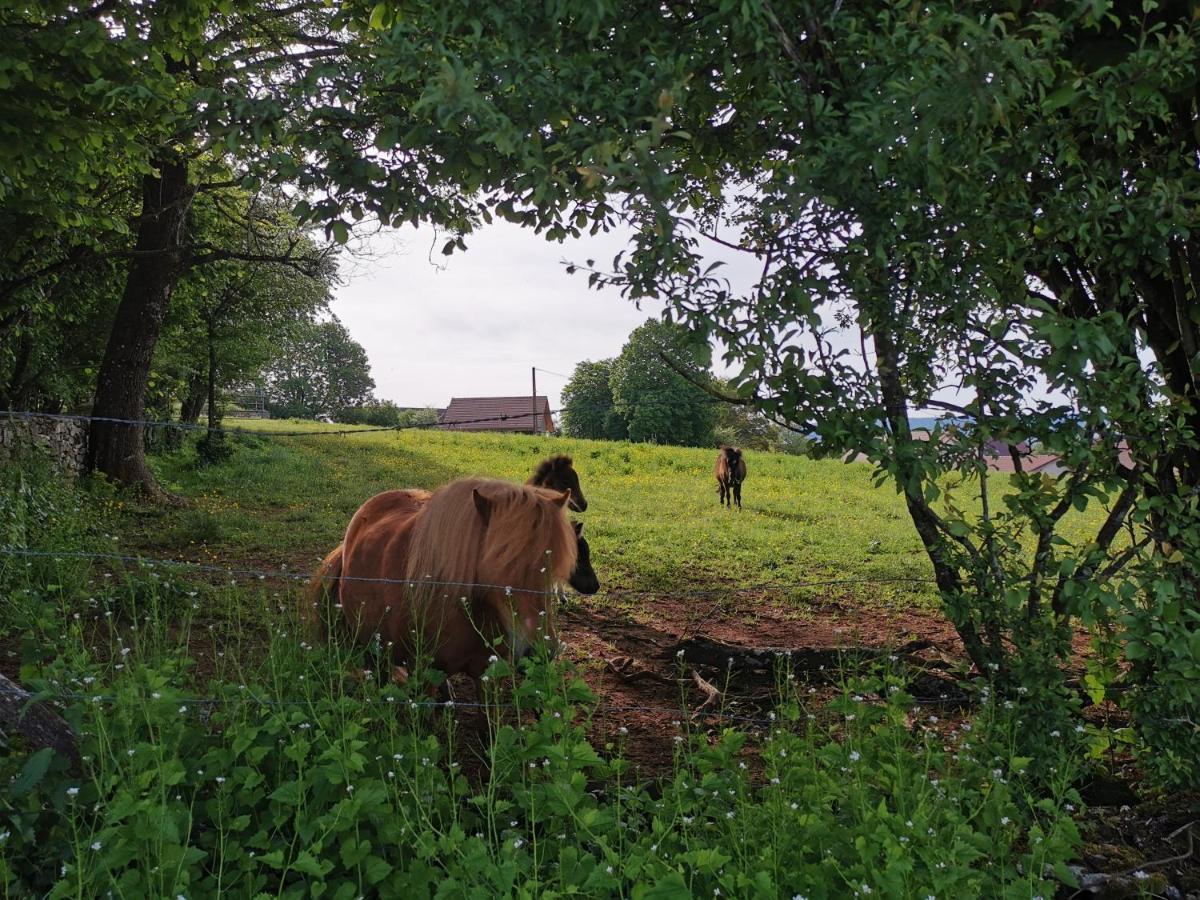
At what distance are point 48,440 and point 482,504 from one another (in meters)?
9.84

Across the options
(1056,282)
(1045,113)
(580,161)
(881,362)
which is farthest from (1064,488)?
(580,161)

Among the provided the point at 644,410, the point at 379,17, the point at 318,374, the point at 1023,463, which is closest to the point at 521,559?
the point at 1023,463

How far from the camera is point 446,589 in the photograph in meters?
3.78

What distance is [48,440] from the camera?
10.6 m

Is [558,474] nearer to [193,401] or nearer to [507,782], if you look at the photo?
[507,782]

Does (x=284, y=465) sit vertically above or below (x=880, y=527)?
above

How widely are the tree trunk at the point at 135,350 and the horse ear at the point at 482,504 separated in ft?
30.1

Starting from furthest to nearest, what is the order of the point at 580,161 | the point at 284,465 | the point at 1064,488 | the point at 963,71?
the point at 284,465 → the point at 1064,488 → the point at 580,161 → the point at 963,71

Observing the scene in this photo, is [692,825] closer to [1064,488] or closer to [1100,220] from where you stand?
[1064,488]

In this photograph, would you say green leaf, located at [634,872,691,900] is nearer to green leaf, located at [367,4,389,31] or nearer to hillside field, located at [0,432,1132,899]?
hillside field, located at [0,432,1132,899]

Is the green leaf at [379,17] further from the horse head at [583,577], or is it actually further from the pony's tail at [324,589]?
the horse head at [583,577]

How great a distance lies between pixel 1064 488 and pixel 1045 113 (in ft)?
4.85

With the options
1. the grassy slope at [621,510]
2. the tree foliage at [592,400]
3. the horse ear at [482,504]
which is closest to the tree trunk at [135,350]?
the grassy slope at [621,510]

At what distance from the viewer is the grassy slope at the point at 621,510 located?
28.8 feet
